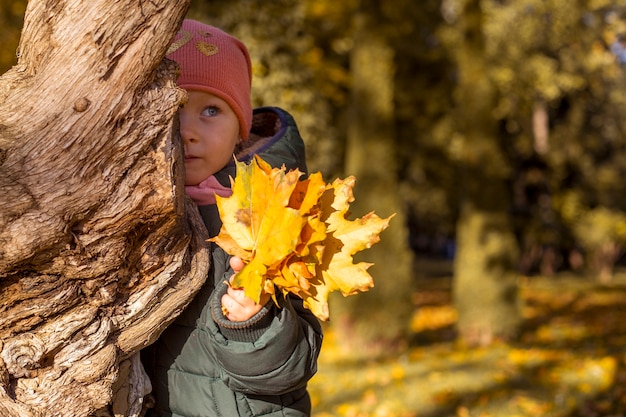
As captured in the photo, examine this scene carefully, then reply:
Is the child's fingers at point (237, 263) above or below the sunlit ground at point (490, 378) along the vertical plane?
above

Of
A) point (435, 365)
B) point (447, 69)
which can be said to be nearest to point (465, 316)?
point (435, 365)

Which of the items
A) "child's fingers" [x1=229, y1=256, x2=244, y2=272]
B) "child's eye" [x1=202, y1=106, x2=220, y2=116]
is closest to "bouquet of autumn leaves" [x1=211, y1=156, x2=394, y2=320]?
"child's fingers" [x1=229, y1=256, x2=244, y2=272]

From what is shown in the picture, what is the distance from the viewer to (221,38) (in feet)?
6.37

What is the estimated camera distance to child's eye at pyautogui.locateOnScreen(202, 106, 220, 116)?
74.4 inches

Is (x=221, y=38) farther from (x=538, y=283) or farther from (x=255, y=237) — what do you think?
(x=538, y=283)

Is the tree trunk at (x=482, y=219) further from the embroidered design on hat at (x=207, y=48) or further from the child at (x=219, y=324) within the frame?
the embroidered design on hat at (x=207, y=48)

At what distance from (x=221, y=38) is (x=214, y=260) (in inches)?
24.0

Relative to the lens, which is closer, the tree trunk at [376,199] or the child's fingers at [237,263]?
the child's fingers at [237,263]

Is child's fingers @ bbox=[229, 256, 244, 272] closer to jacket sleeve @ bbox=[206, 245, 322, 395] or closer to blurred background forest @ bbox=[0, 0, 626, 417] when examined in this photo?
jacket sleeve @ bbox=[206, 245, 322, 395]

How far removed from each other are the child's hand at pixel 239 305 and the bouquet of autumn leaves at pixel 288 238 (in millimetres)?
63

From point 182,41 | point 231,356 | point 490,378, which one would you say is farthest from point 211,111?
point 490,378

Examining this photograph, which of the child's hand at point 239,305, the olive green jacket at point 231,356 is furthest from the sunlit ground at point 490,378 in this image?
the child's hand at point 239,305

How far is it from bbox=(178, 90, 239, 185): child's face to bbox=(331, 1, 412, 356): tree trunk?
21.8 feet

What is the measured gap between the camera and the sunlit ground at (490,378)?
6293 mm
